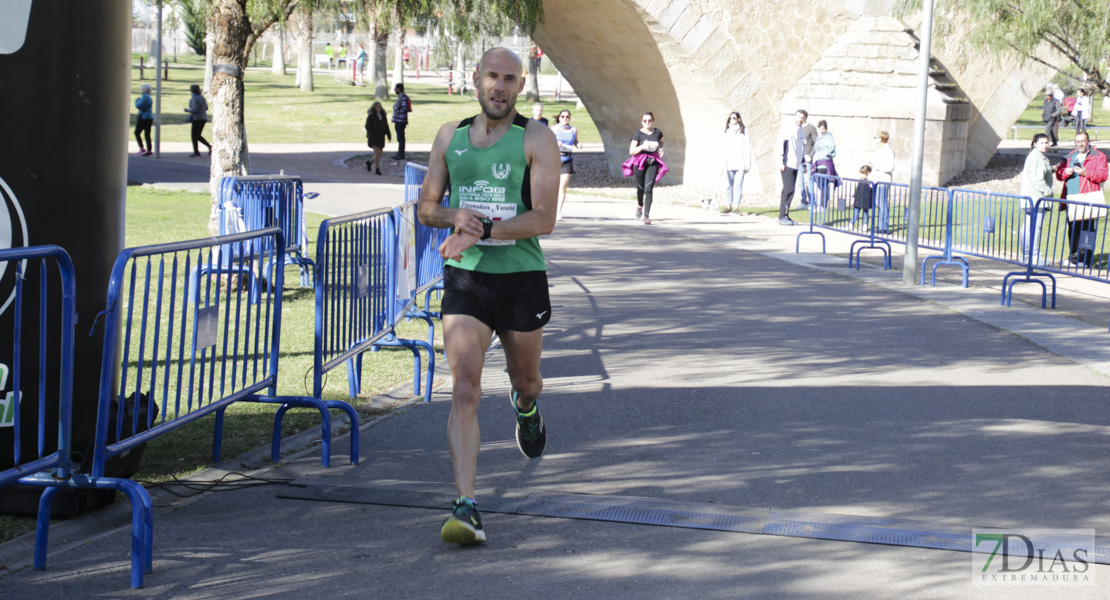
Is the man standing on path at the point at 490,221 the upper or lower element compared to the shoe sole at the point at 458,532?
upper

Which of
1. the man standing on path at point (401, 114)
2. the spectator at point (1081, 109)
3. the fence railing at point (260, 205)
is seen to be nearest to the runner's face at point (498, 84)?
the fence railing at point (260, 205)

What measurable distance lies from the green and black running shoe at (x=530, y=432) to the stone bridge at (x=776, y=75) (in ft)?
59.9

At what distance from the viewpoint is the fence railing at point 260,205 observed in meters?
10.4

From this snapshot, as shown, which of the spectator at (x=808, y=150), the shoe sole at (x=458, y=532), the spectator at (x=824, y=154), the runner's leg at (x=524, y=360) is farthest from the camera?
the spectator at (x=808, y=150)

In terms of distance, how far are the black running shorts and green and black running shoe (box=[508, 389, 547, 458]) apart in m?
0.64

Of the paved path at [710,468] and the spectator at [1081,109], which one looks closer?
the paved path at [710,468]

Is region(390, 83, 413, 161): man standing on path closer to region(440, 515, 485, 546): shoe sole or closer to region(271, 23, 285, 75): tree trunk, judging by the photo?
Answer: region(440, 515, 485, 546): shoe sole

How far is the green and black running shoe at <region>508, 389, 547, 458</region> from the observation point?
545cm

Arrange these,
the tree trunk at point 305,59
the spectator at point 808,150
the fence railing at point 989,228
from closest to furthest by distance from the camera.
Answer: the fence railing at point 989,228
the spectator at point 808,150
the tree trunk at point 305,59

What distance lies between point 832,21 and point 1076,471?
20.4 meters

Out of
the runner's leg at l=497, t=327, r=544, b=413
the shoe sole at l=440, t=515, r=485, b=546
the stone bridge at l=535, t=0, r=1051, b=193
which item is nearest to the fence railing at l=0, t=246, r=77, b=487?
the shoe sole at l=440, t=515, r=485, b=546

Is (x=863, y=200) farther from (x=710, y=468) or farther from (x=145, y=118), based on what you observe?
(x=145, y=118)

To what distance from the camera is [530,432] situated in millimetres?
5477

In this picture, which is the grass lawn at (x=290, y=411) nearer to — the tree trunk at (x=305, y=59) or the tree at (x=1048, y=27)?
the tree at (x=1048, y=27)
